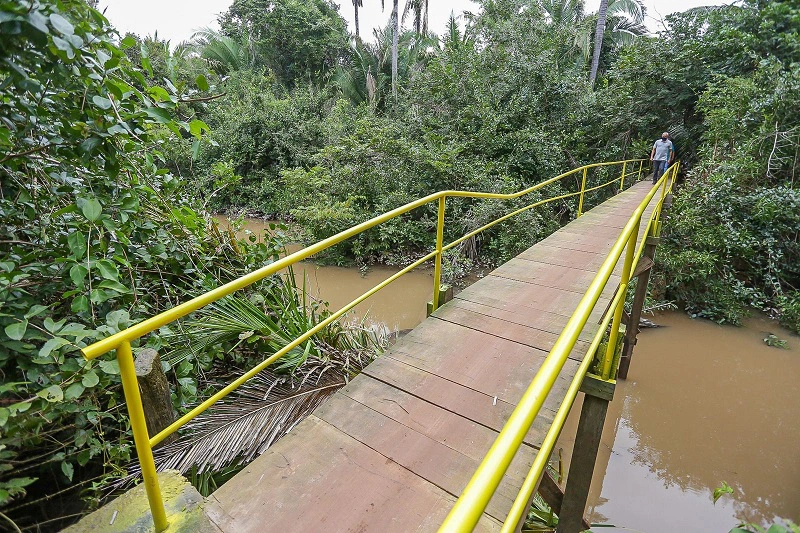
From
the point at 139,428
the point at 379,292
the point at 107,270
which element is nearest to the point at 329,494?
the point at 139,428

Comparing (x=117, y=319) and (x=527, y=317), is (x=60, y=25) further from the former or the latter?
(x=527, y=317)

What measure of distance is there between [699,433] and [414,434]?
16.4 feet

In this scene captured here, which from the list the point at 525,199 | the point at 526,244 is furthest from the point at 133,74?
the point at 525,199

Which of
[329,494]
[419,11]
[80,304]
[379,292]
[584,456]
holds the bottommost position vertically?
[379,292]

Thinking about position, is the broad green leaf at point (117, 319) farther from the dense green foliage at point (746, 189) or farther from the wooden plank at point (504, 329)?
the dense green foliage at point (746, 189)

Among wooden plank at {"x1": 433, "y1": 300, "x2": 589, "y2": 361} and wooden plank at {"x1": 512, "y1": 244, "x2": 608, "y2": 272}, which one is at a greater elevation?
wooden plank at {"x1": 512, "y1": 244, "x2": 608, "y2": 272}

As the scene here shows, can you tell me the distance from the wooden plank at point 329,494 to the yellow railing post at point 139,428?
0.24m

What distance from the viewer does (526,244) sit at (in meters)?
8.83

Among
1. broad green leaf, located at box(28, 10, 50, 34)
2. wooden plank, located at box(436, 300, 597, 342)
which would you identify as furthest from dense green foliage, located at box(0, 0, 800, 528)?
wooden plank, located at box(436, 300, 597, 342)

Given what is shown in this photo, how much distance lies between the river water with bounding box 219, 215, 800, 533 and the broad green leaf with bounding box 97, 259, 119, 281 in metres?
2.42

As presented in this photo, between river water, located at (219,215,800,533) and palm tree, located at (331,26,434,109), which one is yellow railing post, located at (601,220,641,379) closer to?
river water, located at (219,215,800,533)

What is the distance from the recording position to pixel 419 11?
1867 cm

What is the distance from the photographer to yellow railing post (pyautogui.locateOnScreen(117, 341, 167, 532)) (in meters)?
1.15

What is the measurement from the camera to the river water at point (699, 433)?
167 inches
